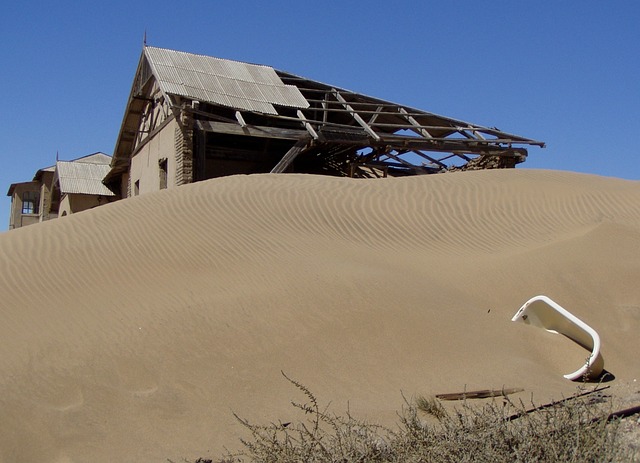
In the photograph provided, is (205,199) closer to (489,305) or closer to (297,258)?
(297,258)

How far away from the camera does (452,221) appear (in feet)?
41.8

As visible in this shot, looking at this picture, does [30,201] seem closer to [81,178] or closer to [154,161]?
[81,178]

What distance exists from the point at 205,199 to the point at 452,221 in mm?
4326

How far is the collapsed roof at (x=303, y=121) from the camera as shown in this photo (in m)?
18.8

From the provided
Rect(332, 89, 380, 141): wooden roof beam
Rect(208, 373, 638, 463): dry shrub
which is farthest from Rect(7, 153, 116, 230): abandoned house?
Rect(208, 373, 638, 463): dry shrub

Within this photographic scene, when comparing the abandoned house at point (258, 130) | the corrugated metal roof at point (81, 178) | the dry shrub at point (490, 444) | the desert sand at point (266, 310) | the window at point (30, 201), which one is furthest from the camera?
the window at point (30, 201)

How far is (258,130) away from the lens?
18844 mm

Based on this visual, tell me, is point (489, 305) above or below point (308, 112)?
below

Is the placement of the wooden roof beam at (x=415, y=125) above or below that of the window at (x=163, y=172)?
above

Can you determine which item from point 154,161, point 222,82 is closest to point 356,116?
point 222,82

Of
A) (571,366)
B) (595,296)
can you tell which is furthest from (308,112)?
(571,366)

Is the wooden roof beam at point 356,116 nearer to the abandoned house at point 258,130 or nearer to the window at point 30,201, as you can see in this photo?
the abandoned house at point 258,130

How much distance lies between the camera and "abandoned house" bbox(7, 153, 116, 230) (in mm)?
26344

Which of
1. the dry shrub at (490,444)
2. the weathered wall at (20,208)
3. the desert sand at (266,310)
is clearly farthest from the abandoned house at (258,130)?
the dry shrub at (490,444)
